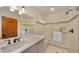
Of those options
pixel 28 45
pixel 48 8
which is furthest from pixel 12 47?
pixel 48 8

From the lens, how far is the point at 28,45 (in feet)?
3.79

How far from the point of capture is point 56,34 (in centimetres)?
120

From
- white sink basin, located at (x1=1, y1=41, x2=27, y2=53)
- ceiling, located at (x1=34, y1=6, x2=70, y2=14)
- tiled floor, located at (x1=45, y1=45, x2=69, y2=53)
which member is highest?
ceiling, located at (x1=34, y1=6, x2=70, y2=14)

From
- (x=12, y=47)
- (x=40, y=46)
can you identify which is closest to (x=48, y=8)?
(x=40, y=46)

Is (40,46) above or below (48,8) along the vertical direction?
below

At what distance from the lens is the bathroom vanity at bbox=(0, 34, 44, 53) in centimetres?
111

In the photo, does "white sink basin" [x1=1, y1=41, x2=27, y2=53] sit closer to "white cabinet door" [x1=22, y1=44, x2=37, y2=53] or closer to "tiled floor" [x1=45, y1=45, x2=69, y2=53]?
"white cabinet door" [x1=22, y1=44, x2=37, y2=53]

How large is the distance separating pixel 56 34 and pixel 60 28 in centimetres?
9

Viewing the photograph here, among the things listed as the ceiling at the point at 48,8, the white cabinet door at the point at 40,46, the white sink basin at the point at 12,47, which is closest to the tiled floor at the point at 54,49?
the white cabinet door at the point at 40,46

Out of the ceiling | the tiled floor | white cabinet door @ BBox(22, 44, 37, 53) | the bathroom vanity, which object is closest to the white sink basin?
the bathroom vanity

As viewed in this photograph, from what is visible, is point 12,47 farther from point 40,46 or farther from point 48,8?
point 48,8
